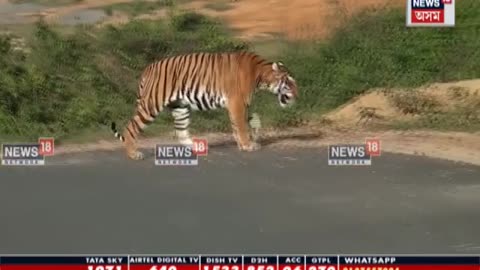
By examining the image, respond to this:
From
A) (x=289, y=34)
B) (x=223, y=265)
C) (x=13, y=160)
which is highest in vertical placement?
(x=289, y=34)

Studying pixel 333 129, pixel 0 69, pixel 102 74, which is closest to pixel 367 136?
pixel 333 129

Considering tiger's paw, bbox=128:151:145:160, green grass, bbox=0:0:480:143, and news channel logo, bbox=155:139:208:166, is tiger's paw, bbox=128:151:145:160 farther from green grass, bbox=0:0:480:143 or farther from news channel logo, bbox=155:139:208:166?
green grass, bbox=0:0:480:143

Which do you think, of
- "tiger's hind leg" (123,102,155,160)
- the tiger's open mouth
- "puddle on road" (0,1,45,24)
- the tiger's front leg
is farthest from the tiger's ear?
"puddle on road" (0,1,45,24)

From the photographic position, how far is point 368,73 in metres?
14.7

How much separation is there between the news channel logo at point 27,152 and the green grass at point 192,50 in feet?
0.39

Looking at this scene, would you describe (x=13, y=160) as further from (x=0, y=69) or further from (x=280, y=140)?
(x=280, y=140)

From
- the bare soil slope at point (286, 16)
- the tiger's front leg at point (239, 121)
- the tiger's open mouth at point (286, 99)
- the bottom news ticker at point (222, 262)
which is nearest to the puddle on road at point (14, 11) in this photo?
the bare soil slope at point (286, 16)

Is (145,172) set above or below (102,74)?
below

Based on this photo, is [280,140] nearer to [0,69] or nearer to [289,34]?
[289,34]

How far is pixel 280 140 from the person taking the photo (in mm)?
14586

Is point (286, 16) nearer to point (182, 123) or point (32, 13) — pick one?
point (182, 123)

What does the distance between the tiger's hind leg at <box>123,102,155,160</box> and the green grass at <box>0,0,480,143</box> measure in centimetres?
9

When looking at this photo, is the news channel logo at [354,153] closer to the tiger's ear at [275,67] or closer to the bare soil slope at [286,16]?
the tiger's ear at [275,67]

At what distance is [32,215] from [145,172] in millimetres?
1105
